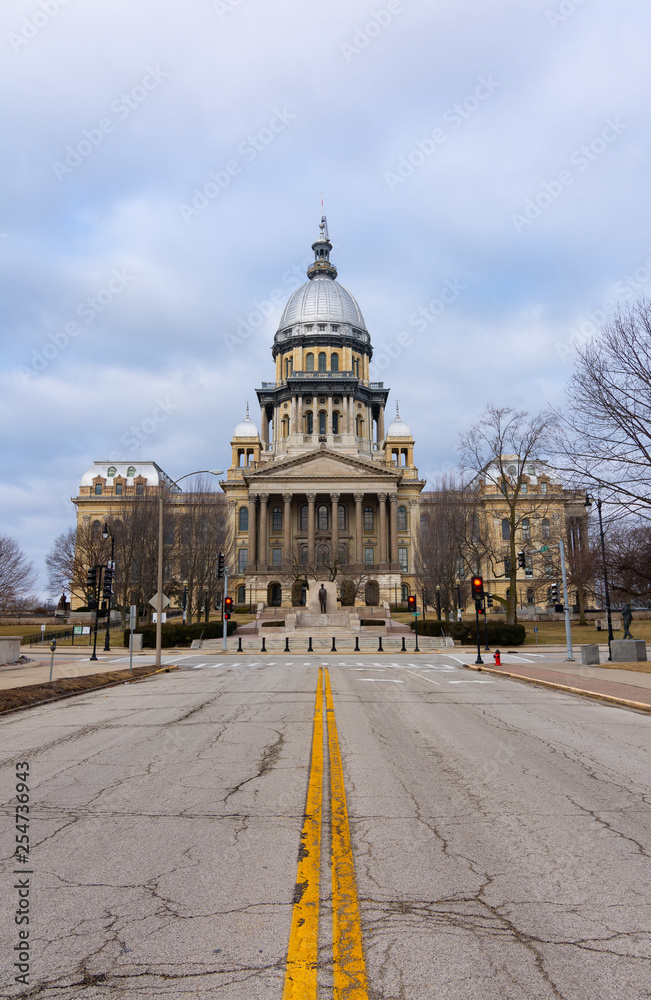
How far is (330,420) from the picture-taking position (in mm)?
99250

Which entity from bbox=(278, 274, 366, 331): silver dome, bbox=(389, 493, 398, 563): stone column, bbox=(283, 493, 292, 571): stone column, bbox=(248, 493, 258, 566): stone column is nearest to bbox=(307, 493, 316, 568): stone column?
bbox=(283, 493, 292, 571): stone column

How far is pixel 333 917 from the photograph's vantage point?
3.74 meters

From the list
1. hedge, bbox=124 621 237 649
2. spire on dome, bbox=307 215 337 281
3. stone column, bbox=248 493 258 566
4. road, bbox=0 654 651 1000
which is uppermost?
spire on dome, bbox=307 215 337 281

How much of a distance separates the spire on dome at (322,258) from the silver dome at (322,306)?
7972 mm

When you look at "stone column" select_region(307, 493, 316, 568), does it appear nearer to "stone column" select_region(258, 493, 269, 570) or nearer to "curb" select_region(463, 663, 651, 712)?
"stone column" select_region(258, 493, 269, 570)

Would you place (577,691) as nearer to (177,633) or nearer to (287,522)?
(177,633)

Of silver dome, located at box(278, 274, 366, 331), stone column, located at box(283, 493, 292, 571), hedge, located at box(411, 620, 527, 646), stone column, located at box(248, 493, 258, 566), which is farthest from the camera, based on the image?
silver dome, located at box(278, 274, 366, 331)

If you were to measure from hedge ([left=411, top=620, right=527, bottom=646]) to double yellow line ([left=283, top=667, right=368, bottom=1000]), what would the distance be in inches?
1505

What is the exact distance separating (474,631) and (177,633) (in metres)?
19.9

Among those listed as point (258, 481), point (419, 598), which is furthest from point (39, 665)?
point (419, 598)

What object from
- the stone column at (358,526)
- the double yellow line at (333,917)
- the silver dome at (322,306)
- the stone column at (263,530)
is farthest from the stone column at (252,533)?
the double yellow line at (333,917)

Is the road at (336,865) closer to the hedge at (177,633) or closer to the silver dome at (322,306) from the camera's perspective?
the hedge at (177,633)

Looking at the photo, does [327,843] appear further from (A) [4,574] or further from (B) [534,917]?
(A) [4,574]

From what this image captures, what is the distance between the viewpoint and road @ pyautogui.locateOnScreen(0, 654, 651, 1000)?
319 cm
